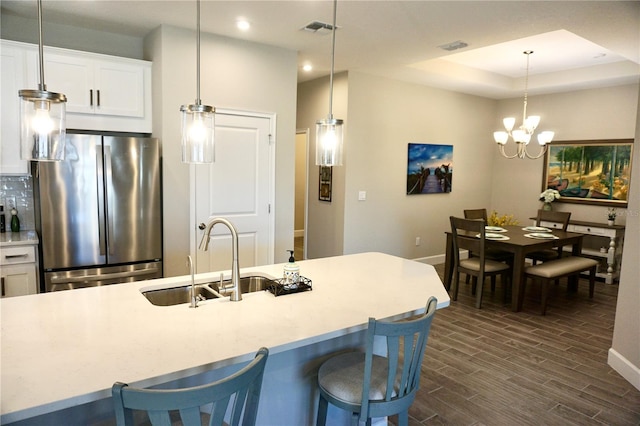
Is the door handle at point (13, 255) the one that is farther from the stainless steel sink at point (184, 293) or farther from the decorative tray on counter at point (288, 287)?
the decorative tray on counter at point (288, 287)

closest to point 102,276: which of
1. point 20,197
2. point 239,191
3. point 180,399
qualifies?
point 20,197

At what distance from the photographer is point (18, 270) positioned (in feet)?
10.5

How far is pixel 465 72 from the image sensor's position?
5.77 meters

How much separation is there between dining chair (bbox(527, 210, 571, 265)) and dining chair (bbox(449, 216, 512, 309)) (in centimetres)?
78

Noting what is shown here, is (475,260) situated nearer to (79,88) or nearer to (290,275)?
(290,275)

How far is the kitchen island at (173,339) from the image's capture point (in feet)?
4.17

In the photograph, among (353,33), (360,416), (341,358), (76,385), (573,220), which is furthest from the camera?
(573,220)

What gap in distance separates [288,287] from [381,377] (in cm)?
63

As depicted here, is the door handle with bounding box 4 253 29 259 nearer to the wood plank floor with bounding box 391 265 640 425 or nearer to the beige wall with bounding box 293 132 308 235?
the wood plank floor with bounding box 391 265 640 425

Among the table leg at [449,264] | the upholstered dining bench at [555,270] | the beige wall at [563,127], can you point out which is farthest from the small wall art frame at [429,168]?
the upholstered dining bench at [555,270]

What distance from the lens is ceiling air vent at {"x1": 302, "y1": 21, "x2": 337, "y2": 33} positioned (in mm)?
3498

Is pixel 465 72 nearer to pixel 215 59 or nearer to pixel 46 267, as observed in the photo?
pixel 215 59

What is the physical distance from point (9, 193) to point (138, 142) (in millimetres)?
1274

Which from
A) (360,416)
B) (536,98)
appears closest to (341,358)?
(360,416)
